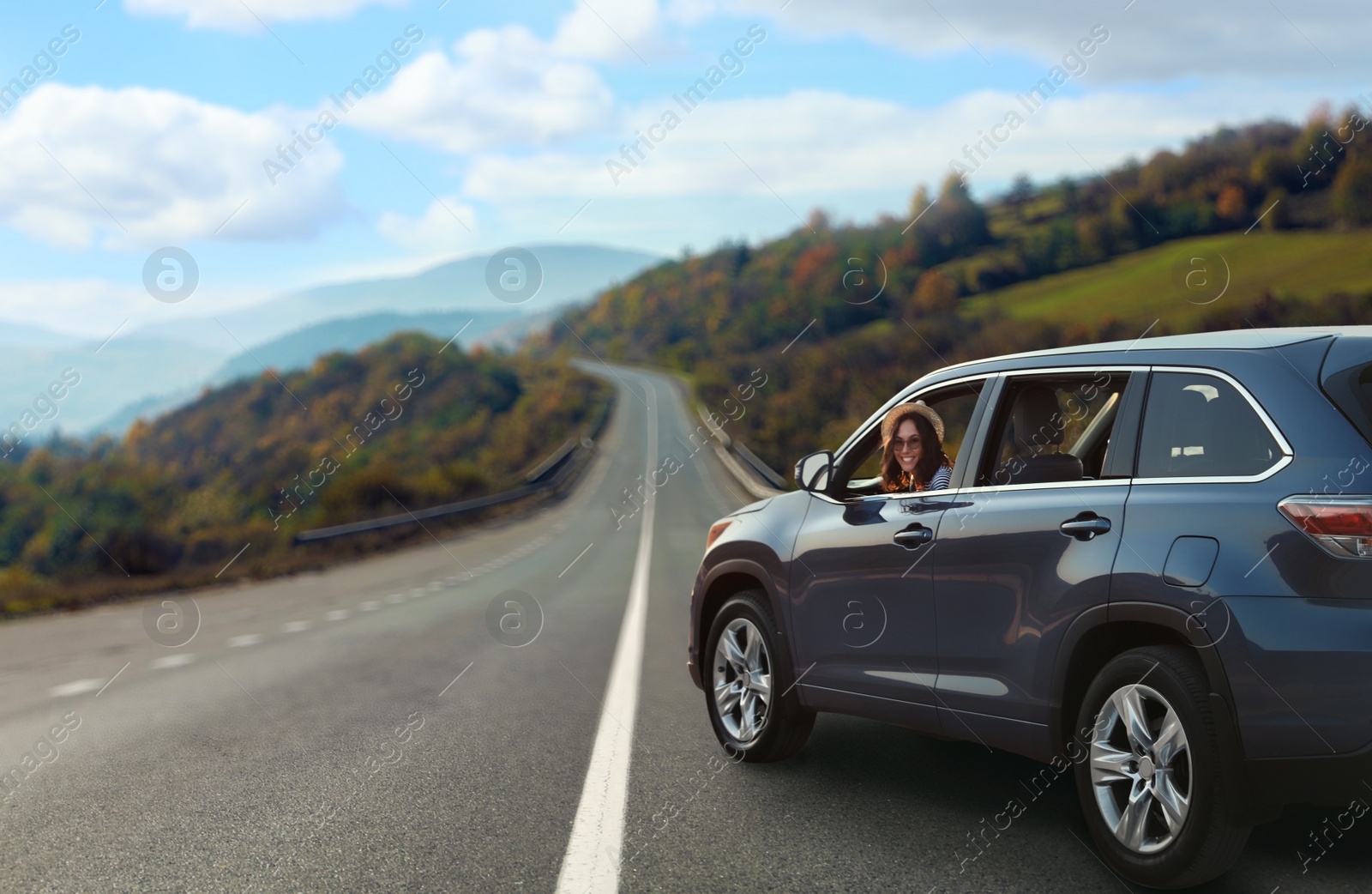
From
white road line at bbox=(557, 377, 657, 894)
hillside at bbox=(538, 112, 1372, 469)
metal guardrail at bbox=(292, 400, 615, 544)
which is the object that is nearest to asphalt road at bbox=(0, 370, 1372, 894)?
white road line at bbox=(557, 377, 657, 894)

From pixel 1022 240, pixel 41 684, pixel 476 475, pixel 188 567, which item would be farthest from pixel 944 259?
pixel 41 684

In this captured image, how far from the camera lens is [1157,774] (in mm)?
3637

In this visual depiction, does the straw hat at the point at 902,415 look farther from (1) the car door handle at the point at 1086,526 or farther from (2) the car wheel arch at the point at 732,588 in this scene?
(1) the car door handle at the point at 1086,526

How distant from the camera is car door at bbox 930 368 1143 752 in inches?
153

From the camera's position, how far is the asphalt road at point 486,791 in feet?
13.1

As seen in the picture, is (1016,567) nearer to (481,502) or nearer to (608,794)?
(608,794)

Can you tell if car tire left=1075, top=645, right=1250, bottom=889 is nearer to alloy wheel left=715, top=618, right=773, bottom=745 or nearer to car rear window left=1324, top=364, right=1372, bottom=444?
car rear window left=1324, top=364, right=1372, bottom=444

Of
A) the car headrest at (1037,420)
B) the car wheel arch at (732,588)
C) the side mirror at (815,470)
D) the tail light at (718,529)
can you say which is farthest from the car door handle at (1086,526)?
the tail light at (718,529)

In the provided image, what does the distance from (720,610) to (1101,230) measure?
97545 millimetres

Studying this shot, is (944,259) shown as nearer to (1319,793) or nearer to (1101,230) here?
(1101,230)

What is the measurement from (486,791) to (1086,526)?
2.96 metres

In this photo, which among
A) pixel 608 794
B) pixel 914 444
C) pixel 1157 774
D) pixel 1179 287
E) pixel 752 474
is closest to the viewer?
pixel 1157 774

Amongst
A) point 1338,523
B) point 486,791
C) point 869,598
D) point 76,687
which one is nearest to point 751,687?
point 869,598

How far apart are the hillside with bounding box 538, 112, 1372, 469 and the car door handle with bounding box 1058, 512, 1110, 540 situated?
1574 inches
